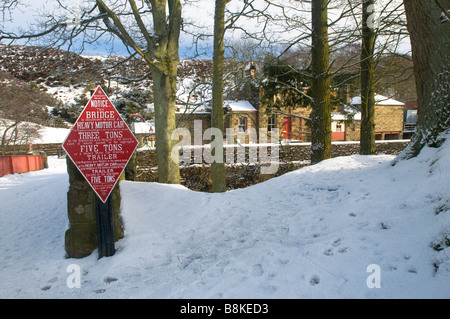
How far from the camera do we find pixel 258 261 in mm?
3092

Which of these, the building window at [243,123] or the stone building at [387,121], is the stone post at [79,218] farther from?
the stone building at [387,121]

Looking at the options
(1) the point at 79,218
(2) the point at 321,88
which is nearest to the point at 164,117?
(1) the point at 79,218

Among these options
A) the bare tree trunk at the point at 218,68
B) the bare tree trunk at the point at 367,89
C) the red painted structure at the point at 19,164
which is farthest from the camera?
the red painted structure at the point at 19,164

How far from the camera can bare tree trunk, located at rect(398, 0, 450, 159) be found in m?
3.69

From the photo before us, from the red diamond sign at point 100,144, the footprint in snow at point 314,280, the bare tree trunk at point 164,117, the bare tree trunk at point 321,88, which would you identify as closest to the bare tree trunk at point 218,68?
the bare tree trunk at point 164,117

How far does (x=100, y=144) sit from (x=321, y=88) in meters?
6.43

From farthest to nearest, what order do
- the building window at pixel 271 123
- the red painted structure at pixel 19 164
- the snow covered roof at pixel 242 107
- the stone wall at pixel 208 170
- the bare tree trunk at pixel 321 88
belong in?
the building window at pixel 271 123, the snow covered roof at pixel 242 107, the stone wall at pixel 208 170, the red painted structure at pixel 19 164, the bare tree trunk at pixel 321 88

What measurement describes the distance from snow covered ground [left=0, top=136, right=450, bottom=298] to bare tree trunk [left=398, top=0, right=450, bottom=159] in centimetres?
50

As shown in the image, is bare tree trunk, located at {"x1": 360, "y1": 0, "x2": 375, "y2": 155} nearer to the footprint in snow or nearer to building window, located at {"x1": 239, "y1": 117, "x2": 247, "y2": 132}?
the footprint in snow

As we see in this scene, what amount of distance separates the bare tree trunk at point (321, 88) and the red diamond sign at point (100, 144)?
578cm

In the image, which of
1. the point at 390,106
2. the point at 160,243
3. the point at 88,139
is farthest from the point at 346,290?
the point at 390,106

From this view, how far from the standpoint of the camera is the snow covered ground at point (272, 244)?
2533 mm

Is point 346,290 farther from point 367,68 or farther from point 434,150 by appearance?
point 367,68
